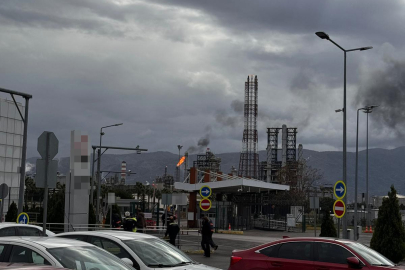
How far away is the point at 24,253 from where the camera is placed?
845 centimetres

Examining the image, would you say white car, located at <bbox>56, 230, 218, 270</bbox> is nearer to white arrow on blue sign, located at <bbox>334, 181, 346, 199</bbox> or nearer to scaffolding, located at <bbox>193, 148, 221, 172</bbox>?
white arrow on blue sign, located at <bbox>334, 181, 346, 199</bbox>

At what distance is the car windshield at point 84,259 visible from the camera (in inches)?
313

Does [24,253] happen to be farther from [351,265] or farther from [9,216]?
[9,216]

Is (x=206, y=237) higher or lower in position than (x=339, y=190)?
lower

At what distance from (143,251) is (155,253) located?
21 cm

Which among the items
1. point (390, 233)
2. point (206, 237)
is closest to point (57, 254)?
point (206, 237)

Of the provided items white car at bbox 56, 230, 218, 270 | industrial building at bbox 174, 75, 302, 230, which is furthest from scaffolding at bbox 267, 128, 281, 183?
white car at bbox 56, 230, 218, 270

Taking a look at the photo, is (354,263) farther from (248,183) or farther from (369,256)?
(248,183)

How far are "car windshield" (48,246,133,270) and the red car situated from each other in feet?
15.9

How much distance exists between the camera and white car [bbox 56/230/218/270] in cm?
1014

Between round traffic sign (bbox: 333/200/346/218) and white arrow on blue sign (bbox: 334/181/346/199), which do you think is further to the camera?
white arrow on blue sign (bbox: 334/181/346/199)

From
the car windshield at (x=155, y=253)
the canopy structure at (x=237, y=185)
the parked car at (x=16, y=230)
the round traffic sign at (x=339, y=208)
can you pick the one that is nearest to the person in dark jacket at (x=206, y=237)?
the round traffic sign at (x=339, y=208)

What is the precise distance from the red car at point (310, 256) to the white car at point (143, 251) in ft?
7.36

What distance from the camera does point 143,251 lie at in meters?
10.5
